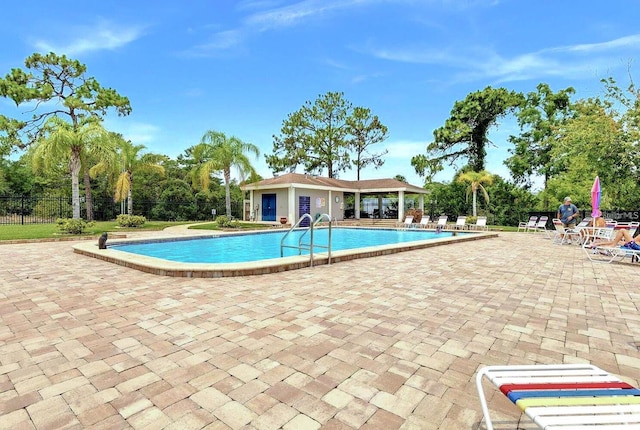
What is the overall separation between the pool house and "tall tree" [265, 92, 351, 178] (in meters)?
6.48

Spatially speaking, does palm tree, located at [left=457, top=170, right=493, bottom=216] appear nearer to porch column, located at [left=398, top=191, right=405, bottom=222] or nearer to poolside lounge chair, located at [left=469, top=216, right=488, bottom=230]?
poolside lounge chair, located at [left=469, top=216, right=488, bottom=230]

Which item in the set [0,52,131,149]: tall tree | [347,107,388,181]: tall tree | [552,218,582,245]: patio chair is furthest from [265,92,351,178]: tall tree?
[552,218,582,245]: patio chair

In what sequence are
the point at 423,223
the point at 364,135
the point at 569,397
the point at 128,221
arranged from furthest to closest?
the point at 364,135, the point at 423,223, the point at 128,221, the point at 569,397

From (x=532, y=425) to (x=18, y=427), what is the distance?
2.78 m

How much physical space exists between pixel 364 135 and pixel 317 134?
14.8ft

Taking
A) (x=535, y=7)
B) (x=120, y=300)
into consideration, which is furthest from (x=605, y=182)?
(x=120, y=300)

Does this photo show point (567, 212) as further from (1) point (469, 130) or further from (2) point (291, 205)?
(1) point (469, 130)

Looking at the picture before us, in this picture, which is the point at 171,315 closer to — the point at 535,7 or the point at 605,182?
the point at 535,7

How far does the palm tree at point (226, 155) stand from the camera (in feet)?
59.1

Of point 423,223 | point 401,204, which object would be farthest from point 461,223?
point 401,204

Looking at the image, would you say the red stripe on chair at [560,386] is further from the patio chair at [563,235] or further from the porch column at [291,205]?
the porch column at [291,205]

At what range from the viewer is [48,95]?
22.3 metres

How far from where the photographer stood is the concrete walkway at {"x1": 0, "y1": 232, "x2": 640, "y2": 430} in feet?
6.56

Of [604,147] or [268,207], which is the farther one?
[268,207]
